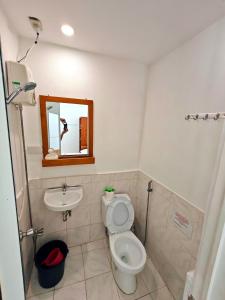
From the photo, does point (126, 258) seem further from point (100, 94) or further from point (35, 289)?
point (100, 94)

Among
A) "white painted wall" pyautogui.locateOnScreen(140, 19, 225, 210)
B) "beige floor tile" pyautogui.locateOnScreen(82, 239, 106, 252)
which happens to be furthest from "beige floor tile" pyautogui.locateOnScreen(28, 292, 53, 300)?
"white painted wall" pyautogui.locateOnScreen(140, 19, 225, 210)

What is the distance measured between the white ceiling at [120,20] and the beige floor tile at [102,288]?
2479mm

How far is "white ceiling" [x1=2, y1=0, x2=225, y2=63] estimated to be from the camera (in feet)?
3.23

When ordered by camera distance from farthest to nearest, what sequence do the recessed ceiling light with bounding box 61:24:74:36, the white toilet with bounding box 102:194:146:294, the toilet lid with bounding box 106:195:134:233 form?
the toilet lid with bounding box 106:195:134:233, the white toilet with bounding box 102:194:146:294, the recessed ceiling light with bounding box 61:24:74:36

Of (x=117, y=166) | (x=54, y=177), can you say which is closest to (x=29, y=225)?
(x=54, y=177)

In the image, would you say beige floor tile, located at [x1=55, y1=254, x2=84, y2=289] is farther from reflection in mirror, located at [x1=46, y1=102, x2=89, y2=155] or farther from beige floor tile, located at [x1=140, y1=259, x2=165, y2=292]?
reflection in mirror, located at [x1=46, y1=102, x2=89, y2=155]

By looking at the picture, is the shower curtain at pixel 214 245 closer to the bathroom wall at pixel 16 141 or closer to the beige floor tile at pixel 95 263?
the bathroom wall at pixel 16 141

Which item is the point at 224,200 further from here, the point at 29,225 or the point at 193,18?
the point at 29,225

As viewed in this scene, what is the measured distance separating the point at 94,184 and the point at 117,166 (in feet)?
1.29

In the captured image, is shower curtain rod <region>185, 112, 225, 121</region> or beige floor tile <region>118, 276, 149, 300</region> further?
beige floor tile <region>118, 276, 149, 300</region>

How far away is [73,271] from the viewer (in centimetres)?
167

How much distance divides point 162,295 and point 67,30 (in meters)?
2.67

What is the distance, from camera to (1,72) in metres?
0.42

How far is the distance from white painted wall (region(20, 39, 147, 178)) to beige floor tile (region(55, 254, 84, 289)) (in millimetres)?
1078
